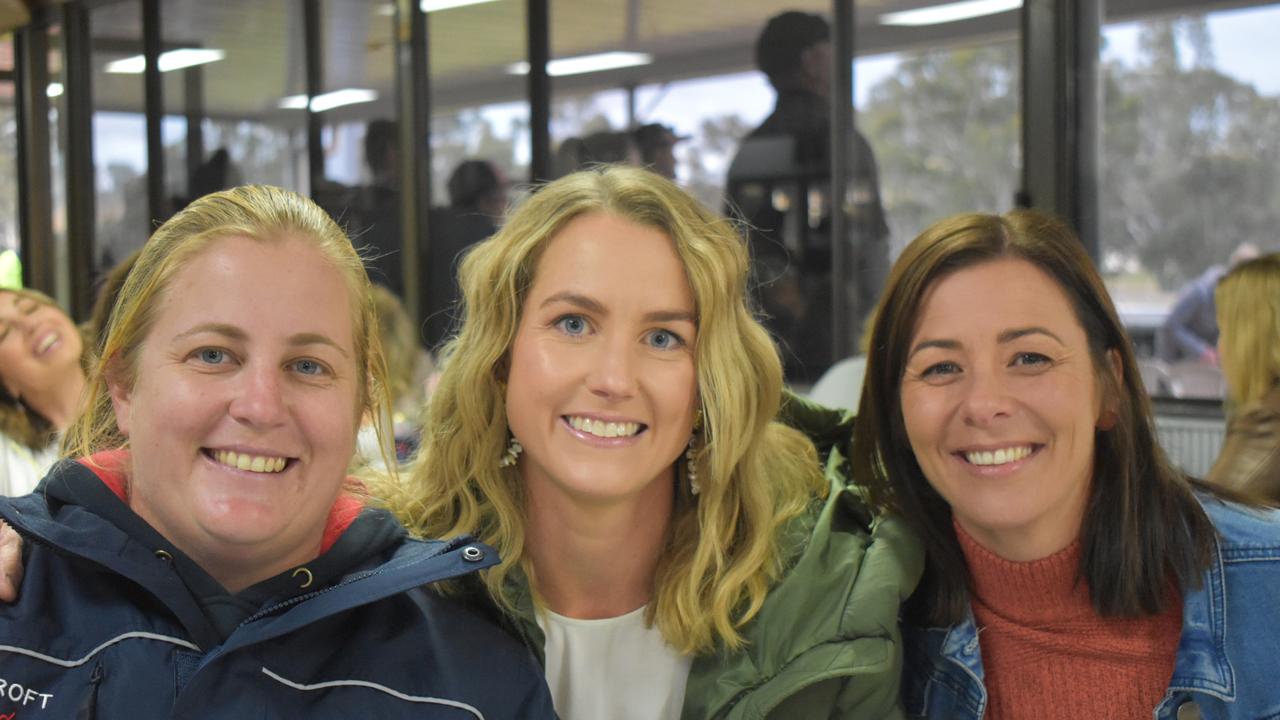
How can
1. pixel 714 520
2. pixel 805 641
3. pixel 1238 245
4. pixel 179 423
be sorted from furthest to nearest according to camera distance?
pixel 1238 245 → pixel 714 520 → pixel 805 641 → pixel 179 423

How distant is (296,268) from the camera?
1526 mm

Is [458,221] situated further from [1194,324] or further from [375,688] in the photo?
[375,688]

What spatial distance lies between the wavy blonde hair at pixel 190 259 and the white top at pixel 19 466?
1513 mm

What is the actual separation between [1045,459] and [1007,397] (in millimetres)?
101

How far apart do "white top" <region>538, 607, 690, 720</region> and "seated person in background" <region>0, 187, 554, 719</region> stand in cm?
26

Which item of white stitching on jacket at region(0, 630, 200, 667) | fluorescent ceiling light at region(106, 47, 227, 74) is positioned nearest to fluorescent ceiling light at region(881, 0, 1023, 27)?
white stitching on jacket at region(0, 630, 200, 667)

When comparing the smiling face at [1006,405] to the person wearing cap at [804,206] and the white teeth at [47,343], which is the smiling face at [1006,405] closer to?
the white teeth at [47,343]

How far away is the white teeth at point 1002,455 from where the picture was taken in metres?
1.80

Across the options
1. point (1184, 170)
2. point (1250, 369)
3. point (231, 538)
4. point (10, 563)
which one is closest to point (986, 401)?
point (231, 538)

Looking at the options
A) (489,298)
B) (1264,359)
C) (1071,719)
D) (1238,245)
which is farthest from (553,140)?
(1071,719)

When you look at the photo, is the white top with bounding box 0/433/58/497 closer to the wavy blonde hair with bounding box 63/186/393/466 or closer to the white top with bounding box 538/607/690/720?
the wavy blonde hair with bounding box 63/186/393/466

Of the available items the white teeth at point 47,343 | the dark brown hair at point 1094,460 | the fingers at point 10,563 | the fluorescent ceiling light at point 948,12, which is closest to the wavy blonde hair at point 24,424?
the white teeth at point 47,343

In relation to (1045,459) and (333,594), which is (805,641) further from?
(333,594)

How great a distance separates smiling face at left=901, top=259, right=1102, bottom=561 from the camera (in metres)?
1.79
